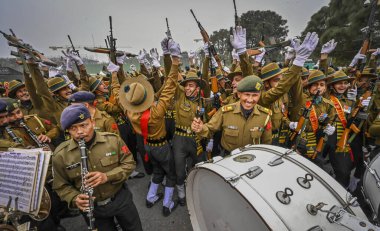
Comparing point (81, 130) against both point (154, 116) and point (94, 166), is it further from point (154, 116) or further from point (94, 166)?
point (154, 116)

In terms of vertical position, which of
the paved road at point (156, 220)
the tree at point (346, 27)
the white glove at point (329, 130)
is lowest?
the paved road at point (156, 220)

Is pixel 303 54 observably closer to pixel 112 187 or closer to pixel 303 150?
pixel 303 150

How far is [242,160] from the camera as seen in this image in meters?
2.07

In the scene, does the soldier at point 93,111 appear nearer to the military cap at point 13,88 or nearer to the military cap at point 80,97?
the military cap at point 80,97

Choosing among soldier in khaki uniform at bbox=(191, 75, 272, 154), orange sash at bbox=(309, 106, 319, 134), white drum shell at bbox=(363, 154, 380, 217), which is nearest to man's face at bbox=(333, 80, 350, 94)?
orange sash at bbox=(309, 106, 319, 134)

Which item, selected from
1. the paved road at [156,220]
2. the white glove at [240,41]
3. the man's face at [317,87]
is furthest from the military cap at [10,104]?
the man's face at [317,87]

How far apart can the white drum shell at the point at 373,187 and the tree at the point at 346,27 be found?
1806 centimetres

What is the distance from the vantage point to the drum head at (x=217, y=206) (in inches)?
73.7

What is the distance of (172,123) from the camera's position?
526 cm

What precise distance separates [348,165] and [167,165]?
3.36 metres

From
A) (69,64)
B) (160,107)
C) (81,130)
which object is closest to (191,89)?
(160,107)

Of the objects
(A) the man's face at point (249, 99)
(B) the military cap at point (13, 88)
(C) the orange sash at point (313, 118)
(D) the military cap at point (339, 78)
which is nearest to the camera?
(A) the man's face at point (249, 99)

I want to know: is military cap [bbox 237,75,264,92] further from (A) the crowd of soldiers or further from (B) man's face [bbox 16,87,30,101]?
(B) man's face [bbox 16,87,30,101]

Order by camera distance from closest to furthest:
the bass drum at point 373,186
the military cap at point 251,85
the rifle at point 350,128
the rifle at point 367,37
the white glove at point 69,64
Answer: the bass drum at point 373,186 < the military cap at point 251,85 < the rifle at point 350,128 < the rifle at point 367,37 < the white glove at point 69,64
